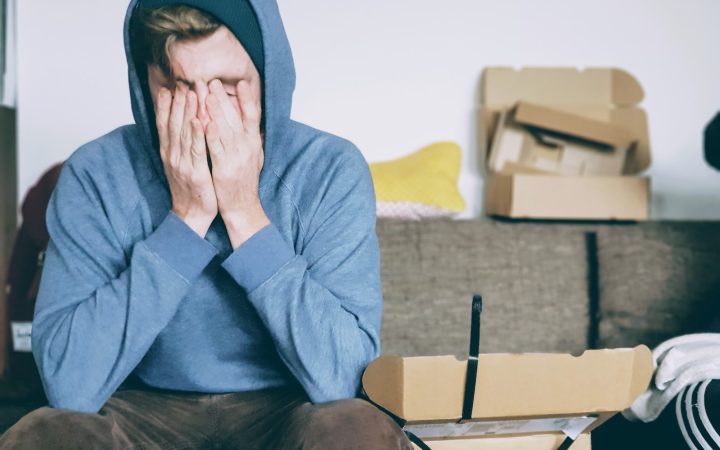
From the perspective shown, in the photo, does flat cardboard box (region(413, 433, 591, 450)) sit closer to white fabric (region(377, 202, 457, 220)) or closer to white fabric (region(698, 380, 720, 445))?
white fabric (region(698, 380, 720, 445))

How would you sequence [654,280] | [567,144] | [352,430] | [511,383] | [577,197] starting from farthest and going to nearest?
[567,144] → [577,197] → [654,280] → [511,383] → [352,430]

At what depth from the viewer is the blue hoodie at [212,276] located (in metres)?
1.10

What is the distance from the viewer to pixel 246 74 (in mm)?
1212

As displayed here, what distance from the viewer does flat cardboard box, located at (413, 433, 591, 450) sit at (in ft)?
3.74

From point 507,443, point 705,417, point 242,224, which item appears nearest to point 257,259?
point 242,224

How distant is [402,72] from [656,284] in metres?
0.91

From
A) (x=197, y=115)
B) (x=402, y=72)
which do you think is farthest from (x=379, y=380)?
(x=402, y=72)

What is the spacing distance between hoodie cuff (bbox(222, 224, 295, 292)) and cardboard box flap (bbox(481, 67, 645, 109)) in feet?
3.89

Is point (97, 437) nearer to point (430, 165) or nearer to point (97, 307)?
point (97, 307)

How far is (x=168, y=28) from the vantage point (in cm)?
119

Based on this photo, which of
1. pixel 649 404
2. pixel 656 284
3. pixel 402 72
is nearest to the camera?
pixel 649 404

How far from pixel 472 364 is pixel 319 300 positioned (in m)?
0.24

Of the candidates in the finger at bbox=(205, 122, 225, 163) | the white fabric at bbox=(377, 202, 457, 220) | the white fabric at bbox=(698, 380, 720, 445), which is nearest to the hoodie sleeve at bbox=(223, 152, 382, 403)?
the finger at bbox=(205, 122, 225, 163)

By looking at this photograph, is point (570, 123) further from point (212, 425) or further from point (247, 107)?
point (212, 425)
